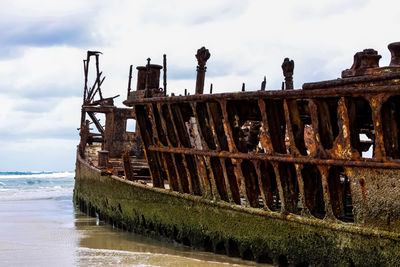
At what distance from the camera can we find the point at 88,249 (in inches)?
336

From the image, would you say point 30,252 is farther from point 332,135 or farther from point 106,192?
point 332,135

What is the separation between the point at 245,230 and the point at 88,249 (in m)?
2.69

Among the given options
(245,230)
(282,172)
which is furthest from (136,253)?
(282,172)

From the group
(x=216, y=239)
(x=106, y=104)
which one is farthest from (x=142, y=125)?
(x=106, y=104)

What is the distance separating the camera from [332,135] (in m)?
6.05

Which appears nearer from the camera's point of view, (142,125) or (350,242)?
(350,242)

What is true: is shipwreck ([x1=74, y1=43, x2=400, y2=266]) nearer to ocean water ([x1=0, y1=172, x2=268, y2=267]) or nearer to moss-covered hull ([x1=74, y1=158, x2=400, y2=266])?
moss-covered hull ([x1=74, y1=158, x2=400, y2=266])

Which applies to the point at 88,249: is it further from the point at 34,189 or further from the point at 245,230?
the point at 34,189

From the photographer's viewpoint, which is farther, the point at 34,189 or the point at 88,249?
the point at 34,189

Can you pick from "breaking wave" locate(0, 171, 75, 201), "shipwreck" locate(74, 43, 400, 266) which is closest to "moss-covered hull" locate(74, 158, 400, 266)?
"shipwreck" locate(74, 43, 400, 266)

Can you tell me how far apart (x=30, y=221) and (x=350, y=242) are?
894cm

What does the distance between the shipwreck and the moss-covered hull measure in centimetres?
1

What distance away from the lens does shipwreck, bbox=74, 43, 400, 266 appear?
5504 millimetres

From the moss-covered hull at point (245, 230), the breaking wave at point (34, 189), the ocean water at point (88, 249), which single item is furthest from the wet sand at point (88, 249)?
the breaking wave at point (34, 189)
